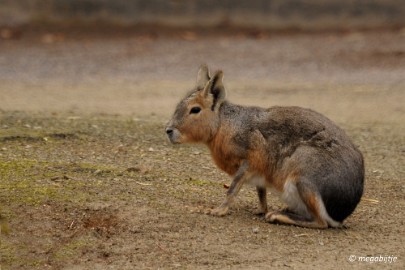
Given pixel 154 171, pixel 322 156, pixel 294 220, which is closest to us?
pixel 322 156

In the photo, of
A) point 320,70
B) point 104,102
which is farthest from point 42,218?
point 320,70

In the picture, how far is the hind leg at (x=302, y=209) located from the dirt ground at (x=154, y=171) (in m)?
0.07

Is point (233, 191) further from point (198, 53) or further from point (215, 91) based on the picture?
point (198, 53)

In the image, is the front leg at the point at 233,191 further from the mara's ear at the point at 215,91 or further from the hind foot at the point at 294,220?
the mara's ear at the point at 215,91

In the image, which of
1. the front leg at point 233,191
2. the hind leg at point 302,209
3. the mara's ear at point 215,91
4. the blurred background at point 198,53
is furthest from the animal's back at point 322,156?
the blurred background at point 198,53

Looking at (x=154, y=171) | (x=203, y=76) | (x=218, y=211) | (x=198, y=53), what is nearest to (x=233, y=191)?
(x=218, y=211)

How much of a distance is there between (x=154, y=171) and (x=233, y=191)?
4.14 feet

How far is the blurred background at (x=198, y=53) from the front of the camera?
45.6 feet

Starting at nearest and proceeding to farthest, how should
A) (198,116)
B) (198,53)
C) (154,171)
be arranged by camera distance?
(198,116)
(154,171)
(198,53)

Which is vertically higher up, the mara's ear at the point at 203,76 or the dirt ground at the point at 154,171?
the mara's ear at the point at 203,76

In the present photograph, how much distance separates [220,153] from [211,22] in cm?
1225

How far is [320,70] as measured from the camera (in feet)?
53.9

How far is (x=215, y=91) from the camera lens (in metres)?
6.97

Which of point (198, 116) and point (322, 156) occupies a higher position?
point (198, 116)
